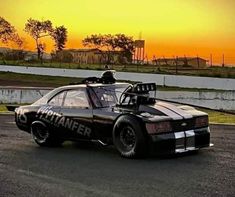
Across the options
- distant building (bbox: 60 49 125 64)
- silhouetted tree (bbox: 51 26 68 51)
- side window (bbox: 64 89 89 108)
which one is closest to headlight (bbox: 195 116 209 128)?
side window (bbox: 64 89 89 108)

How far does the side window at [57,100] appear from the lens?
1032cm

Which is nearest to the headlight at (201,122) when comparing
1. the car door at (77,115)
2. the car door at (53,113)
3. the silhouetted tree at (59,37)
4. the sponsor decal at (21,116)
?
the car door at (77,115)

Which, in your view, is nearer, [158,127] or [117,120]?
[158,127]

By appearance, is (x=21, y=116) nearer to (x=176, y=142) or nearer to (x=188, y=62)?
(x=176, y=142)

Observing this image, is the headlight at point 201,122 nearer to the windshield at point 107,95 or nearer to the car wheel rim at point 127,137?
the car wheel rim at point 127,137

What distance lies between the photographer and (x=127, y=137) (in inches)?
351

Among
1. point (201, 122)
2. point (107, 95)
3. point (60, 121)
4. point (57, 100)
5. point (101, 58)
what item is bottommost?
point (60, 121)

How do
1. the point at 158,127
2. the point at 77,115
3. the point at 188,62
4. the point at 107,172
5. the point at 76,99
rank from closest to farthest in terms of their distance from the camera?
1. the point at 107,172
2. the point at 158,127
3. the point at 77,115
4. the point at 76,99
5. the point at 188,62

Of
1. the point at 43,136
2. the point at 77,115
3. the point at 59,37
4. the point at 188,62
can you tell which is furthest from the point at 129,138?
the point at 59,37

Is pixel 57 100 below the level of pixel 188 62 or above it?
below

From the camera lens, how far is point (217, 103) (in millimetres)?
22750

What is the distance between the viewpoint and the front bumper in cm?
846

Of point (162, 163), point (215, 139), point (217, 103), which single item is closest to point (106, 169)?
point (162, 163)

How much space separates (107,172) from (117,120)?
1.44 metres
